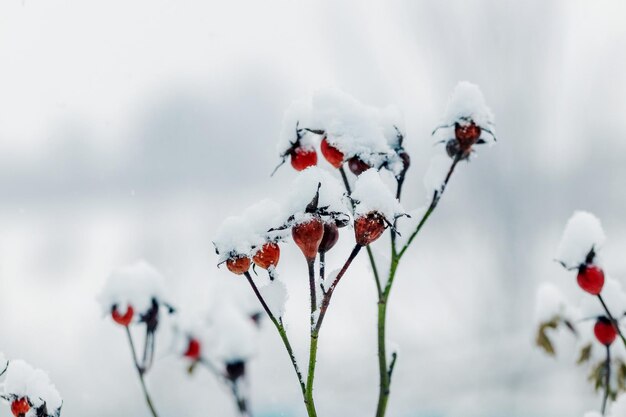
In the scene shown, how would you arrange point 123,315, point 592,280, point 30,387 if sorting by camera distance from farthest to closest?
1. point 123,315
2. point 592,280
3. point 30,387

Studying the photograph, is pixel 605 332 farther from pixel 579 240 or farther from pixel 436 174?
pixel 436 174

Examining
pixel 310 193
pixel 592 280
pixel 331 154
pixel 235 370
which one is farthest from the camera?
pixel 235 370

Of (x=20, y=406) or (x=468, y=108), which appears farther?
(x=468, y=108)

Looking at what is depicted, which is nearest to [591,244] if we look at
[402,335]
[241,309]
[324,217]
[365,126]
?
[365,126]

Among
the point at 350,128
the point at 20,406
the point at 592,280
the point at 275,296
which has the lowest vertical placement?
the point at 20,406

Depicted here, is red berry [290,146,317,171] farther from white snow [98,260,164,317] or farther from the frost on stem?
white snow [98,260,164,317]

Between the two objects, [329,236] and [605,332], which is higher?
[605,332]

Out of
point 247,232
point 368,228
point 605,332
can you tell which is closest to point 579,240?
point 605,332

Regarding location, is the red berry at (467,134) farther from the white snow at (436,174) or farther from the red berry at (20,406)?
the red berry at (20,406)
